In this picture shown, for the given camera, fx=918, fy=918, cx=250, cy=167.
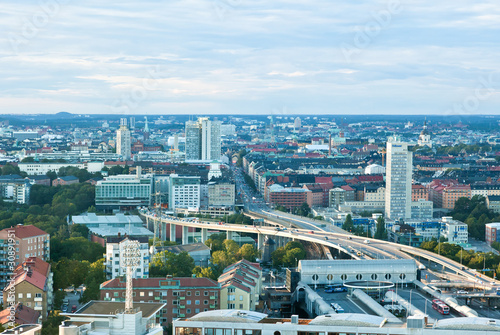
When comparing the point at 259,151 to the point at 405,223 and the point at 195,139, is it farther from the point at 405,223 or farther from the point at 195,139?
the point at 405,223

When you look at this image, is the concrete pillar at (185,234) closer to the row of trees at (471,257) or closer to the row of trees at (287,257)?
the row of trees at (287,257)

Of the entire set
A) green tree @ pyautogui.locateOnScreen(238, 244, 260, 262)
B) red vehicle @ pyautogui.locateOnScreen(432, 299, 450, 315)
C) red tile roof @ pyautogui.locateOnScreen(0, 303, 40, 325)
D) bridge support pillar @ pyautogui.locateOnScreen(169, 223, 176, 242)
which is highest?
red tile roof @ pyautogui.locateOnScreen(0, 303, 40, 325)

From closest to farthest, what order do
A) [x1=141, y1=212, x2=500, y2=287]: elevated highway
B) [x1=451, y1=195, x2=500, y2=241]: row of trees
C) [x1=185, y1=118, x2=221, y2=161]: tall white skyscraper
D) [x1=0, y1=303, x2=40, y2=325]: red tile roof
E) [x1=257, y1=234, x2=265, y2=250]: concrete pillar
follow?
[x1=0, y1=303, x2=40, y2=325]: red tile roof → [x1=141, y1=212, x2=500, y2=287]: elevated highway → [x1=257, y1=234, x2=265, y2=250]: concrete pillar → [x1=451, y1=195, x2=500, y2=241]: row of trees → [x1=185, y1=118, x2=221, y2=161]: tall white skyscraper

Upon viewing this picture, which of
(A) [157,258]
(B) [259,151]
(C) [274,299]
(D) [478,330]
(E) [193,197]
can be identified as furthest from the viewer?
(B) [259,151]

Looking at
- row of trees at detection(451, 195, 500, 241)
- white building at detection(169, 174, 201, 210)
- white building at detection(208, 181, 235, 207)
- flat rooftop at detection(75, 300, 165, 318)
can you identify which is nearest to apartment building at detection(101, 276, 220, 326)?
flat rooftop at detection(75, 300, 165, 318)

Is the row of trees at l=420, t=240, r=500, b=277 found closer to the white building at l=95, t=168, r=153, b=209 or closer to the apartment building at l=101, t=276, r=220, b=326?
the apartment building at l=101, t=276, r=220, b=326

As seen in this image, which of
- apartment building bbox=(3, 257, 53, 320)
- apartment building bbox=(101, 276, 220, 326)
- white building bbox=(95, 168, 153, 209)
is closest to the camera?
apartment building bbox=(3, 257, 53, 320)

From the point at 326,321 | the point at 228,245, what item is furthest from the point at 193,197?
the point at 326,321
